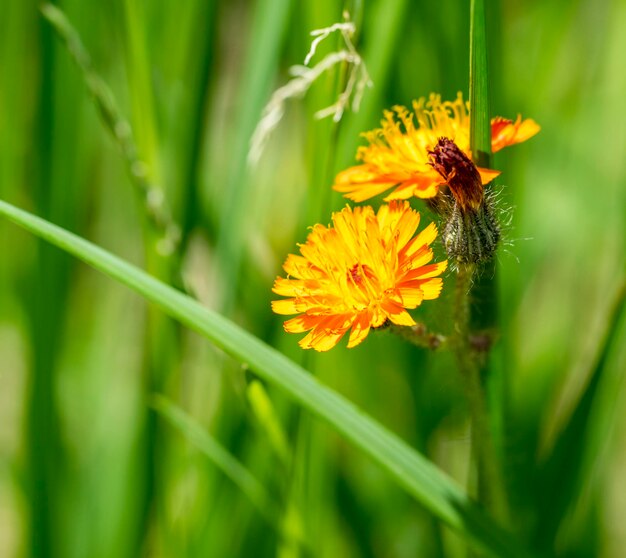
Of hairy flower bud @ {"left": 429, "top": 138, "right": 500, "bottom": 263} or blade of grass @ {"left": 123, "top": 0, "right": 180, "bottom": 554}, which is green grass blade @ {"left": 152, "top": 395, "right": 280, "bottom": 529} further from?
hairy flower bud @ {"left": 429, "top": 138, "right": 500, "bottom": 263}

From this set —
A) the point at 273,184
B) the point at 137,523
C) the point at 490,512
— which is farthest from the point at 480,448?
the point at 273,184

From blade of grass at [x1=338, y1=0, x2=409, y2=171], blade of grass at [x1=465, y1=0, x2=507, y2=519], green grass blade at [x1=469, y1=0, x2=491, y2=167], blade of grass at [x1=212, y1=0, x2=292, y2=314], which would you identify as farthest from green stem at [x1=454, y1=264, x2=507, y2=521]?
blade of grass at [x1=212, y1=0, x2=292, y2=314]

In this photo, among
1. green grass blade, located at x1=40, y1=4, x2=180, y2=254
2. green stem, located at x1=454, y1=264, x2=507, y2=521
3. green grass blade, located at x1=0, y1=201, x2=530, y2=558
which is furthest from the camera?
green grass blade, located at x1=40, y1=4, x2=180, y2=254

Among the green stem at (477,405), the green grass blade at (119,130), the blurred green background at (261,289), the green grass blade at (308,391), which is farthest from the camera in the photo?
the blurred green background at (261,289)

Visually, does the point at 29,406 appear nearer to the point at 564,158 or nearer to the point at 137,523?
the point at 137,523

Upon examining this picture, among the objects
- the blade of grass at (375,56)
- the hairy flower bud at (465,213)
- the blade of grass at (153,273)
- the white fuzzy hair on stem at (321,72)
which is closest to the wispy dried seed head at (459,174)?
the hairy flower bud at (465,213)

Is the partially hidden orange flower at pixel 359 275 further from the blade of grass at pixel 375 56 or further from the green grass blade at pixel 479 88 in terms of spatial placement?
the blade of grass at pixel 375 56
